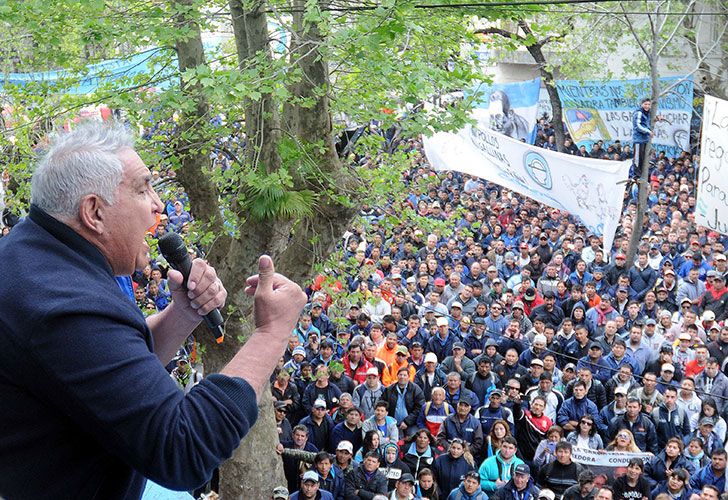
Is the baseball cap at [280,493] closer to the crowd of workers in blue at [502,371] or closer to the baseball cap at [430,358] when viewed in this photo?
the crowd of workers in blue at [502,371]

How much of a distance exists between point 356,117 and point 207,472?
6.05m

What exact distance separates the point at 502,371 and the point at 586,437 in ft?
5.93

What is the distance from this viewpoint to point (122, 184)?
185cm

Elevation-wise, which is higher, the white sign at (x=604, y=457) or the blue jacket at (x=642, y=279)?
the white sign at (x=604, y=457)

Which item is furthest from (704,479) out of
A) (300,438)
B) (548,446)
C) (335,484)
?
(300,438)

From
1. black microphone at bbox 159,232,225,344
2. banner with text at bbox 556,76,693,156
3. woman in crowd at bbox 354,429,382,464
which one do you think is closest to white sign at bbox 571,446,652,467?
woman in crowd at bbox 354,429,382,464

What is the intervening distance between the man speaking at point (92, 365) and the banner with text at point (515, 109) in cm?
1880

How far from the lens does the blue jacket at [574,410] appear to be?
34.5 ft

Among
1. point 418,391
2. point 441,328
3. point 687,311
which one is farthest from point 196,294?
point 687,311

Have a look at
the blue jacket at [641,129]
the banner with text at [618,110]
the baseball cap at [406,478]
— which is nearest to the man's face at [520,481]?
the baseball cap at [406,478]

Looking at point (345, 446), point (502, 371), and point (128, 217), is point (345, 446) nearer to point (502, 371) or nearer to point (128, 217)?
point (502, 371)

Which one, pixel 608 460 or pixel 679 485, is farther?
pixel 608 460

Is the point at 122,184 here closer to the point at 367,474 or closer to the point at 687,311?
the point at 367,474

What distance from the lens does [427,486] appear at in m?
9.31
